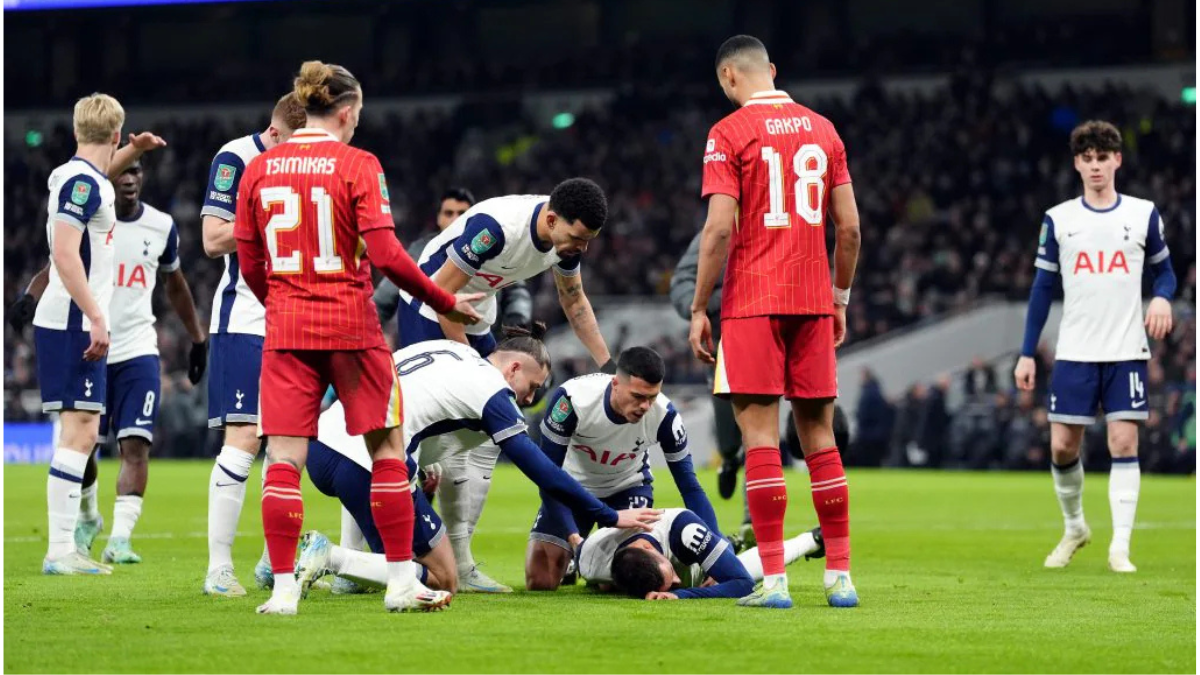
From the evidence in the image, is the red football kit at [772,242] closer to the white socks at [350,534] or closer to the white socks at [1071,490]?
the white socks at [350,534]

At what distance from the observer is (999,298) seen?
28328 millimetres

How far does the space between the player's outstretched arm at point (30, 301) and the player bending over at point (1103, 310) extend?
17.4 ft

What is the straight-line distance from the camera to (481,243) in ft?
25.2

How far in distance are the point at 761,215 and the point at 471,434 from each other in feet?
6.12

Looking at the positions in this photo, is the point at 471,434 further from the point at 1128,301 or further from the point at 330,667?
the point at 1128,301

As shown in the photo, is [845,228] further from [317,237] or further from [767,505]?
[317,237]

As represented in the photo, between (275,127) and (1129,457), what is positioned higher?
(275,127)

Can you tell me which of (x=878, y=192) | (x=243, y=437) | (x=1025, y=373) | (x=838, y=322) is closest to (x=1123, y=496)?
(x=1025, y=373)

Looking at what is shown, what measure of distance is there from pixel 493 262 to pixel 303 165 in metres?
1.73

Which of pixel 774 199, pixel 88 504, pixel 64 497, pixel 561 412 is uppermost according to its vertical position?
pixel 774 199

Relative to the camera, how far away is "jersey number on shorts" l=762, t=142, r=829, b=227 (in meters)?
6.78

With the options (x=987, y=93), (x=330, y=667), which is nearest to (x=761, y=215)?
(x=330, y=667)

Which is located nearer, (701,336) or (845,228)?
(701,336)

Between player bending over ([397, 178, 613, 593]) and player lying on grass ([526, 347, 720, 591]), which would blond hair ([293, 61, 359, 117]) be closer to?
player bending over ([397, 178, 613, 593])
